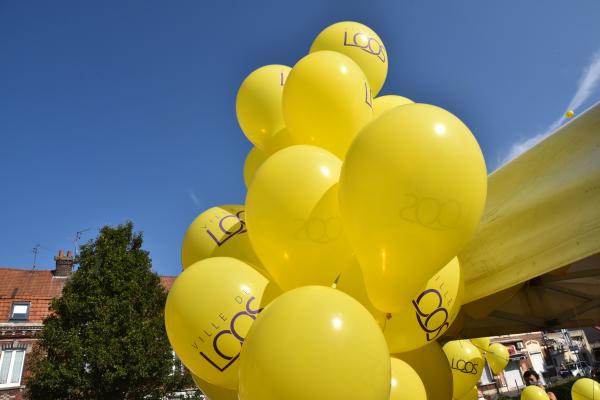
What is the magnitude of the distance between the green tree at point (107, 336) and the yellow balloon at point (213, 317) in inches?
375

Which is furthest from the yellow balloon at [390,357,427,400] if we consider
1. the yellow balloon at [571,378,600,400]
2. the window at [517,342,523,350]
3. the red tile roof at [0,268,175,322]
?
the window at [517,342,523,350]

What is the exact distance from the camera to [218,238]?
102 inches

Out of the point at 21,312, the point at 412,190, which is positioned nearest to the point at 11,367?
the point at 21,312

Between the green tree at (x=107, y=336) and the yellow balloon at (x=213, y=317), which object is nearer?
the yellow balloon at (x=213, y=317)

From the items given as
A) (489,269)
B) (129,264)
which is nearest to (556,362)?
(129,264)

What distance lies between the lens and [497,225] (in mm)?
1998

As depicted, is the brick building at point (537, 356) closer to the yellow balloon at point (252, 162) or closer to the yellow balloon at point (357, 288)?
the yellow balloon at point (252, 162)

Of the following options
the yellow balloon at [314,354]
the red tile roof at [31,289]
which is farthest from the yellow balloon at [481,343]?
→ the red tile roof at [31,289]

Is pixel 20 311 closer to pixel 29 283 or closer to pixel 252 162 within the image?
pixel 29 283

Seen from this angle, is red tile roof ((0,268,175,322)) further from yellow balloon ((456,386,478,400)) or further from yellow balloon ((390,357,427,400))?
yellow balloon ((390,357,427,400))

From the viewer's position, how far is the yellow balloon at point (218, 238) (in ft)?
8.18

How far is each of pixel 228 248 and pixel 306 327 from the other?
4.03 ft

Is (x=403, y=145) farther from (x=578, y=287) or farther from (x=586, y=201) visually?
(x=578, y=287)

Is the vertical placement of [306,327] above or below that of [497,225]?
below
